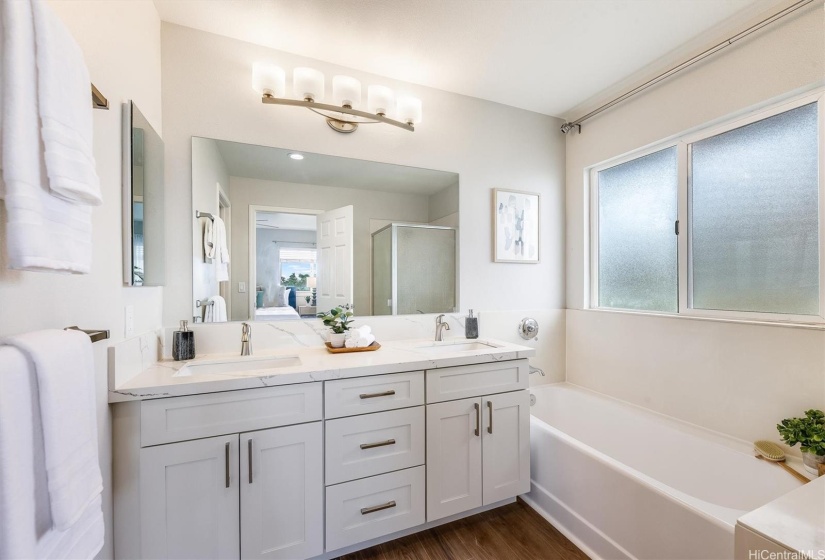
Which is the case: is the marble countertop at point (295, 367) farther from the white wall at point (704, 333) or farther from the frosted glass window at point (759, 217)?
the frosted glass window at point (759, 217)

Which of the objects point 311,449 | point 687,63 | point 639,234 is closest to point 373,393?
point 311,449

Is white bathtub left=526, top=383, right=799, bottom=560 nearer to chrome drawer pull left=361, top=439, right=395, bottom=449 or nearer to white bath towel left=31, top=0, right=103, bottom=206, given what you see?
chrome drawer pull left=361, top=439, right=395, bottom=449

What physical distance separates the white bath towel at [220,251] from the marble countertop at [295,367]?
415 millimetres

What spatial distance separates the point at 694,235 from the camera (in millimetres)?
1911

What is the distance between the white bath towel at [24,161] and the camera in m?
0.58

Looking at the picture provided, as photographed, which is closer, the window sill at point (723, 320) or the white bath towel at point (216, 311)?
the window sill at point (723, 320)

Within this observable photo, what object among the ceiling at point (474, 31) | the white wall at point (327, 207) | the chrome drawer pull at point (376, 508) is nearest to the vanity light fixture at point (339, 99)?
the ceiling at point (474, 31)

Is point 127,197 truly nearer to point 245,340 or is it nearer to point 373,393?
point 245,340

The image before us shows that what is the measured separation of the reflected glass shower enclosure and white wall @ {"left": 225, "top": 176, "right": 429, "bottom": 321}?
0.21 feet

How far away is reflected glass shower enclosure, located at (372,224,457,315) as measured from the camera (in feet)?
6.79

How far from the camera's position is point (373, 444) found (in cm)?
147

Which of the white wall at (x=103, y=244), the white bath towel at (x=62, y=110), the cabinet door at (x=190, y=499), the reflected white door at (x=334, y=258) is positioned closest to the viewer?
the white bath towel at (x=62, y=110)

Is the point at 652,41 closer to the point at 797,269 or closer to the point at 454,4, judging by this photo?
the point at 454,4

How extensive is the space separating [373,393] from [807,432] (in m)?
1.78
